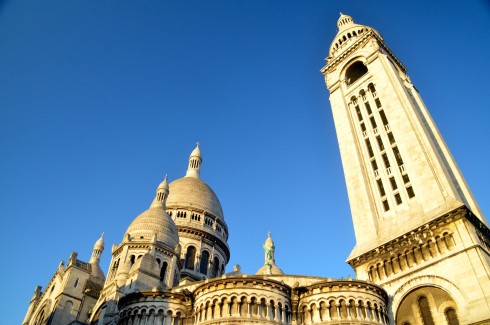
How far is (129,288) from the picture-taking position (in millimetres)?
34312

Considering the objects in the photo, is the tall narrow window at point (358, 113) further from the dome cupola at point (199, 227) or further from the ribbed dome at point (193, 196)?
the ribbed dome at point (193, 196)

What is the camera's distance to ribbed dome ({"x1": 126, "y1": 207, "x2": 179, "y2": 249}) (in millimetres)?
43062

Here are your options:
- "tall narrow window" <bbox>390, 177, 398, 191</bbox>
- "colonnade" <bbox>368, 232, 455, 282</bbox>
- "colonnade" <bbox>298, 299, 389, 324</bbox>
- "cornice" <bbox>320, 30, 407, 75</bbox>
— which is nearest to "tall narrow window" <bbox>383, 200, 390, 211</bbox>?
"tall narrow window" <bbox>390, 177, 398, 191</bbox>

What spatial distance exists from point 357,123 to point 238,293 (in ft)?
74.8

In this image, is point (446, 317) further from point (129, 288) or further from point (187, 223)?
point (187, 223)

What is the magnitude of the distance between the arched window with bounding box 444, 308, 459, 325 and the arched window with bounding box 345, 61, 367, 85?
1108 inches

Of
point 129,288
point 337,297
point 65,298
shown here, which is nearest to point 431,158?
point 337,297

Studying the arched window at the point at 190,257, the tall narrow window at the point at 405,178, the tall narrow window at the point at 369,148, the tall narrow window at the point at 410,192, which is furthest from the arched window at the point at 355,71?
the arched window at the point at 190,257

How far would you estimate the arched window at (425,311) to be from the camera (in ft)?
83.9

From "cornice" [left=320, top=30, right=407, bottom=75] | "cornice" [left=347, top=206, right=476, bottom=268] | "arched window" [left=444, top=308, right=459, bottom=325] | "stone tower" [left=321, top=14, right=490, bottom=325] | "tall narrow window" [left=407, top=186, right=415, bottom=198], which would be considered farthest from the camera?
"cornice" [left=320, top=30, right=407, bottom=75]

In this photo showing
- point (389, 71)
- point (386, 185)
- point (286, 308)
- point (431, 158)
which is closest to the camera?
point (286, 308)

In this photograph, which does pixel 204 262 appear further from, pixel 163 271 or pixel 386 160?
pixel 386 160

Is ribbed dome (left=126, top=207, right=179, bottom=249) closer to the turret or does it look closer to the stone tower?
the turret

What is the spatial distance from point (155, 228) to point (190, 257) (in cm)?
1040
